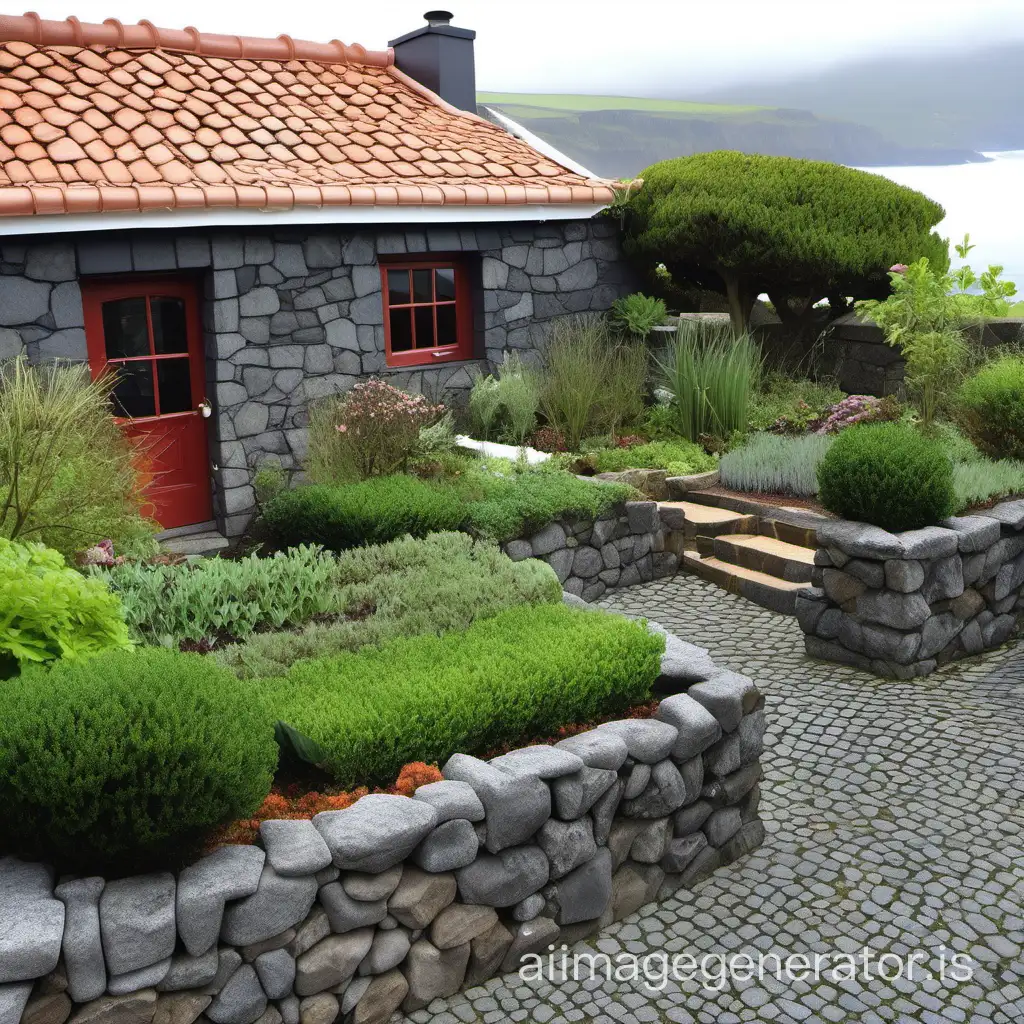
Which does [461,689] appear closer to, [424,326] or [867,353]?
[424,326]

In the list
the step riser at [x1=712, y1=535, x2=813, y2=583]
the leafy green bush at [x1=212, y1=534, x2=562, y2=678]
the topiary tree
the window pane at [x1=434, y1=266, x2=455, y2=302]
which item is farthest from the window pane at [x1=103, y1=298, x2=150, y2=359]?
the topiary tree

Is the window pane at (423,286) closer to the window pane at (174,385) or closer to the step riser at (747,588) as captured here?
the window pane at (174,385)

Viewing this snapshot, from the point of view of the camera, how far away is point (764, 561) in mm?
8367

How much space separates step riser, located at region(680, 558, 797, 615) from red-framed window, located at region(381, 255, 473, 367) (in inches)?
134

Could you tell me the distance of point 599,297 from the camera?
1167 centimetres

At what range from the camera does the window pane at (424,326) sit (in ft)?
34.5

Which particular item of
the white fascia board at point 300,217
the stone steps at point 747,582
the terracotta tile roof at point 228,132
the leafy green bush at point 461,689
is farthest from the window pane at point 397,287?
the leafy green bush at point 461,689

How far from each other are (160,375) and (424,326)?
266cm

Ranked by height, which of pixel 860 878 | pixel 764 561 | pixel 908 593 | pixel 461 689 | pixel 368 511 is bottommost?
pixel 860 878

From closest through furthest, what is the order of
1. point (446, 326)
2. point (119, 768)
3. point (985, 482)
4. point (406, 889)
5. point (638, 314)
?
1. point (119, 768)
2. point (406, 889)
3. point (985, 482)
4. point (446, 326)
5. point (638, 314)

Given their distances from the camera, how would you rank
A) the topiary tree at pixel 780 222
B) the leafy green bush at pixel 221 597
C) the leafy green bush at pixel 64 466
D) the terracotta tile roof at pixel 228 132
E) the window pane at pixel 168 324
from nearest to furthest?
1. the leafy green bush at pixel 221 597
2. the leafy green bush at pixel 64 466
3. the terracotta tile roof at pixel 228 132
4. the window pane at pixel 168 324
5. the topiary tree at pixel 780 222

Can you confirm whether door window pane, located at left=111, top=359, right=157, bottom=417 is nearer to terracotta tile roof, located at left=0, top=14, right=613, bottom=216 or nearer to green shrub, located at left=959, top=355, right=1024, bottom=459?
terracotta tile roof, located at left=0, top=14, right=613, bottom=216

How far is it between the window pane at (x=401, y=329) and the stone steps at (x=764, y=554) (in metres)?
3.47

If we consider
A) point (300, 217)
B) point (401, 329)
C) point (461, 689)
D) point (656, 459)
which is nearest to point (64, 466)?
point (300, 217)
